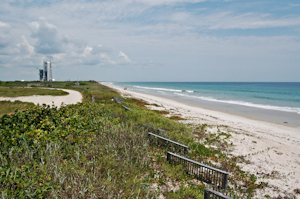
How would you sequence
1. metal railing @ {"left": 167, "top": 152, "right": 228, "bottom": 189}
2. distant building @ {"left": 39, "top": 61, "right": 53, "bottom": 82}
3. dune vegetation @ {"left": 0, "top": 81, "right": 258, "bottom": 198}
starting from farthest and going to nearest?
distant building @ {"left": 39, "top": 61, "right": 53, "bottom": 82}
metal railing @ {"left": 167, "top": 152, "right": 228, "bottom": 189}
dune vegetation @ {"left": 0, "top": 81, "right": 258, "bottom": 198}

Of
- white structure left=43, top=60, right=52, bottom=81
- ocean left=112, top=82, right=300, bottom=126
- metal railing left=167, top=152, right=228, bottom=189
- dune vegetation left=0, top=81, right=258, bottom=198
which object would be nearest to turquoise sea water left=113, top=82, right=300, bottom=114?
ocean left=112, top=82, right=300, bottom=126

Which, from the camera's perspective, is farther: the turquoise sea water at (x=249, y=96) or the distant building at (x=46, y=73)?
the distant building at (x=46, y=73)

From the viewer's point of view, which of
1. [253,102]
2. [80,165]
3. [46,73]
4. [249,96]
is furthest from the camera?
[46,73]

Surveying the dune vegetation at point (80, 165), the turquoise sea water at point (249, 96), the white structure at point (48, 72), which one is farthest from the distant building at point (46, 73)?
the dune vegetation at point (80, 165)

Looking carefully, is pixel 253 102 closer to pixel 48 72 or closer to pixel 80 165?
pixel 80 165

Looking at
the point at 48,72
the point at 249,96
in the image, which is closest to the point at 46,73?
the point at 48,72

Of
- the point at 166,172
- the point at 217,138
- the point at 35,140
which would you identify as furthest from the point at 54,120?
the point at 217,138

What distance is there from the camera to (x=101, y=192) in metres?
3.47

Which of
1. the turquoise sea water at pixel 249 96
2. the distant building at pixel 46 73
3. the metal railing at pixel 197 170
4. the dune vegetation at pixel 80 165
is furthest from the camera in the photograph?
the distant building at pixel 46 73

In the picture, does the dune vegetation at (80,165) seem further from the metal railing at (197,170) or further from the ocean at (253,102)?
the ocean at (253,102)

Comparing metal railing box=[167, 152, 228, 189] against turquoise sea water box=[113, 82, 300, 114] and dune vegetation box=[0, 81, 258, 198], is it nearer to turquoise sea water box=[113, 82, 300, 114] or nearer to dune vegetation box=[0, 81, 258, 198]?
dune vegetation box=[0, 81, 258, 198]

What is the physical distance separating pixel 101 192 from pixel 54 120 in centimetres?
349

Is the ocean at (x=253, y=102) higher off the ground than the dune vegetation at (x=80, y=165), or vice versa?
the dune vegetation at (x=80, y=165)

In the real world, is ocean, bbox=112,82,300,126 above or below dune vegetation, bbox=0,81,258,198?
Answer: below
